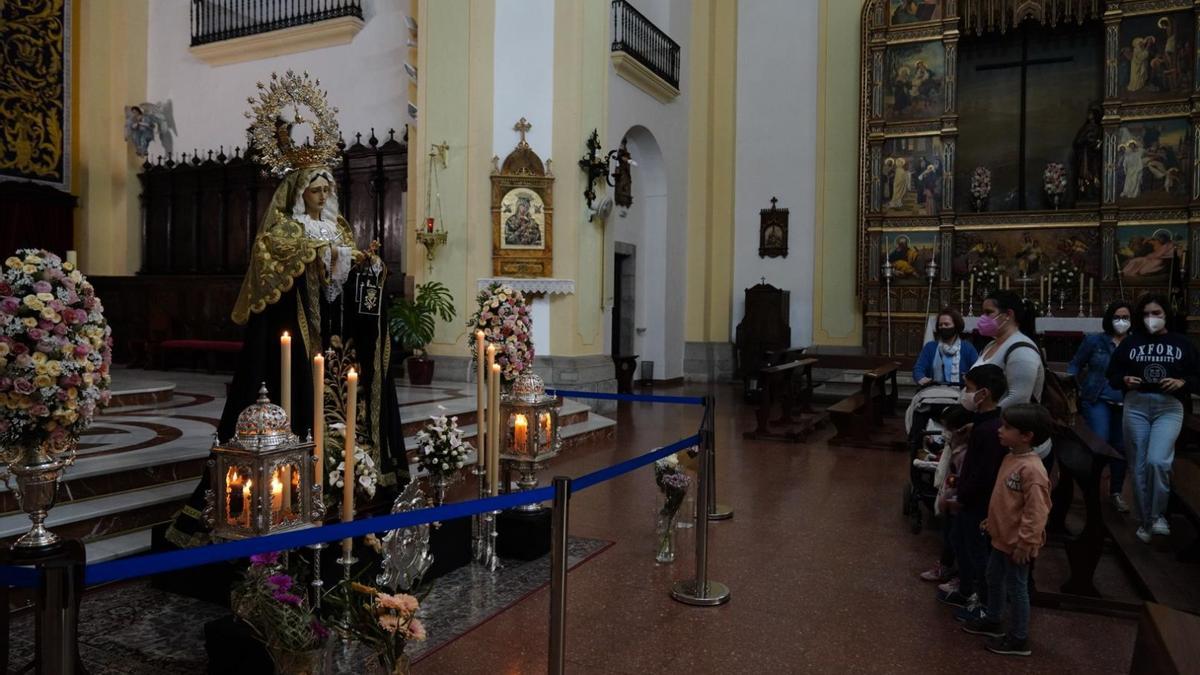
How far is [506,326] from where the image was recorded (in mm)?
5871

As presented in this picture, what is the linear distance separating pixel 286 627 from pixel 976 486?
3.08 m

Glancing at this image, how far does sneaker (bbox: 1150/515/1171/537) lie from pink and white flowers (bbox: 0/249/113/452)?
6.16 metres

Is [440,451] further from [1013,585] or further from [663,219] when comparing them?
[663,219]

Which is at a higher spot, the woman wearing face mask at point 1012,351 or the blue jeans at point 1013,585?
the woman wearing face mask at point 1012,351

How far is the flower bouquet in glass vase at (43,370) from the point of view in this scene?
3.17 metres

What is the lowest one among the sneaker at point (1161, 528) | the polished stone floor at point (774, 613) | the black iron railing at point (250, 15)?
the polished stone floor at point (774, 613)

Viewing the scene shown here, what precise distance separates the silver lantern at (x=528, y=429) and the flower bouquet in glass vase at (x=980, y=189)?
42.3 feet

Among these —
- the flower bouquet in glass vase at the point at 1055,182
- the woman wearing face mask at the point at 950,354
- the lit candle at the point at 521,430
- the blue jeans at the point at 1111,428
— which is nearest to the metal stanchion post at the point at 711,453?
the lit candle at the point at 521,430

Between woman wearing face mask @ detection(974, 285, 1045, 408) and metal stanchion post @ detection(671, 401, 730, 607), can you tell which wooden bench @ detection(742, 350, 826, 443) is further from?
metal stanchion post @ detection(671, 401, 730, 607)

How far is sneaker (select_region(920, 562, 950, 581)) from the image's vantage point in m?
4.51

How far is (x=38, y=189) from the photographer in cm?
1296

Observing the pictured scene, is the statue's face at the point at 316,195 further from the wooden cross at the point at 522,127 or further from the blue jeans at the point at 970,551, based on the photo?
the wooden cross at the point at 522,127

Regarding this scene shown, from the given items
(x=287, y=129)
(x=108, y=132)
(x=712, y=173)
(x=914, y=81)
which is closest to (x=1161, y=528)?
(x=287, y=129)

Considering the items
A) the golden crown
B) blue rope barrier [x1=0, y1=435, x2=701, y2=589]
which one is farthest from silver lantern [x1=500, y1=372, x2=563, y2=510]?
blue rope barrier [x1=0, y1=435, x2=701, y2=589]
